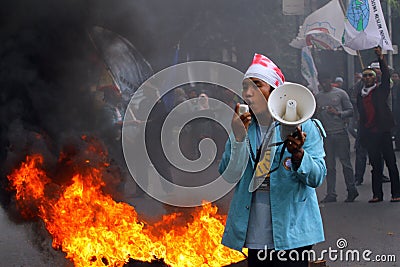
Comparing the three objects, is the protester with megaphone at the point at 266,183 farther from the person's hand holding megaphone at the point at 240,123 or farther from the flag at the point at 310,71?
the flag at the point at 310,71

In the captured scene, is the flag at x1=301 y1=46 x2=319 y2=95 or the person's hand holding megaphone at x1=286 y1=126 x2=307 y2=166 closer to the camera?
the person's hand holding megaphone at x1=286 y1=126 x2=307 y2=166

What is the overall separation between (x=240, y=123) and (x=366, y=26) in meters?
6.52

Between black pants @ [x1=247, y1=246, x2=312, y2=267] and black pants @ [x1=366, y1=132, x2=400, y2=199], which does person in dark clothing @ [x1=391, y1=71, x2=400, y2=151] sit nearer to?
black pants @ [x1=366, y1=132, x2=400, y2=199]

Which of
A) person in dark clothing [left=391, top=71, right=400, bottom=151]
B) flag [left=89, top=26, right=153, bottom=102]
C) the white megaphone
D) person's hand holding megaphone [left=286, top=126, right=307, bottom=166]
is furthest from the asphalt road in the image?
A: person in dark clothing [left=391, top=71, right=400, bottom=151]

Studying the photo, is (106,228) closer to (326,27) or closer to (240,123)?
(240,123)

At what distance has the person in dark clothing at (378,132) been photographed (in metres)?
8.48

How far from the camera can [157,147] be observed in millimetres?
8852

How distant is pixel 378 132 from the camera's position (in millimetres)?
8547

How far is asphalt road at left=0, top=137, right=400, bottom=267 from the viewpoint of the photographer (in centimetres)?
593

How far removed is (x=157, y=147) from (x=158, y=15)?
2.00 m

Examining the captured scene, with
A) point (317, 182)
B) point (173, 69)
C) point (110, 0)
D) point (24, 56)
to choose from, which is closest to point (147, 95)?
point (173, 69)

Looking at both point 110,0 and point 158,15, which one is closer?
point 110,0

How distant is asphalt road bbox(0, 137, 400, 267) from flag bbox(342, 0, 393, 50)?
89.5 inches

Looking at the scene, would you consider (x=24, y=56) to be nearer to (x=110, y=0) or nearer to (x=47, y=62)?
(x=47, y=62)
